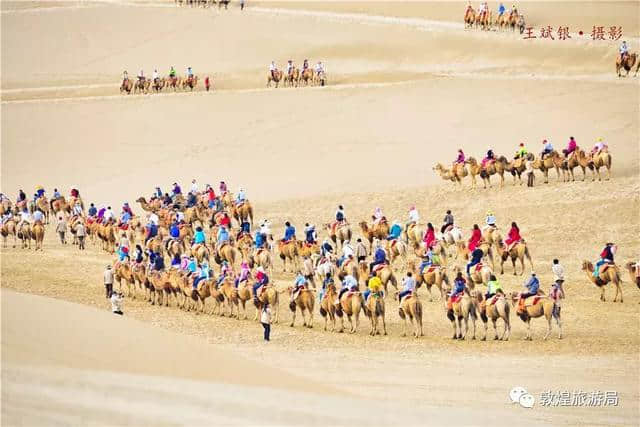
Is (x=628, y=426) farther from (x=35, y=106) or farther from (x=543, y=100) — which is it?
(x=35, y=106)

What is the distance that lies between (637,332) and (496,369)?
3.89 m

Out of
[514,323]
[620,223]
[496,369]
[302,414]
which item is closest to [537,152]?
[620,223]

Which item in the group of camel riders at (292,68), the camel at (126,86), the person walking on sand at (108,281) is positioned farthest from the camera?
the camel at (126,86)

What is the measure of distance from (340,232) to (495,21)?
25.9m

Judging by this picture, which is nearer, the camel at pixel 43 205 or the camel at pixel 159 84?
the camel at pixel 43 205

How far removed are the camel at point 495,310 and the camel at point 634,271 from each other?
3526 millimetres

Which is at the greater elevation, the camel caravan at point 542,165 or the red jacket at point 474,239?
the camel caravan at point 542,165

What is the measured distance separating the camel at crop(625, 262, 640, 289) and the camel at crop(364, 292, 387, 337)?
17.6ft

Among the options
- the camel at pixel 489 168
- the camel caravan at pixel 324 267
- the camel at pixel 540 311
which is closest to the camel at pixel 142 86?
the camel caravan at pixel 324 267

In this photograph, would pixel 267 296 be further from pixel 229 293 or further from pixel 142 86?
pixel 142 86

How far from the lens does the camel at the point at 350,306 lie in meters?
22.7

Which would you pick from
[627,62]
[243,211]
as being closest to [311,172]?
[243,211]

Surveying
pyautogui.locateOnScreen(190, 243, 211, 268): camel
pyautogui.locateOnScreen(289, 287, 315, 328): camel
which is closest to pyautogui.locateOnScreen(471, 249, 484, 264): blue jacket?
pyautogui.locateOnScreen(289, 287, 315, 328): camel

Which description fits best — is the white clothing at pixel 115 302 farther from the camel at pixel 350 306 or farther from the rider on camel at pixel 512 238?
the rider on camel at pixel 512 238
